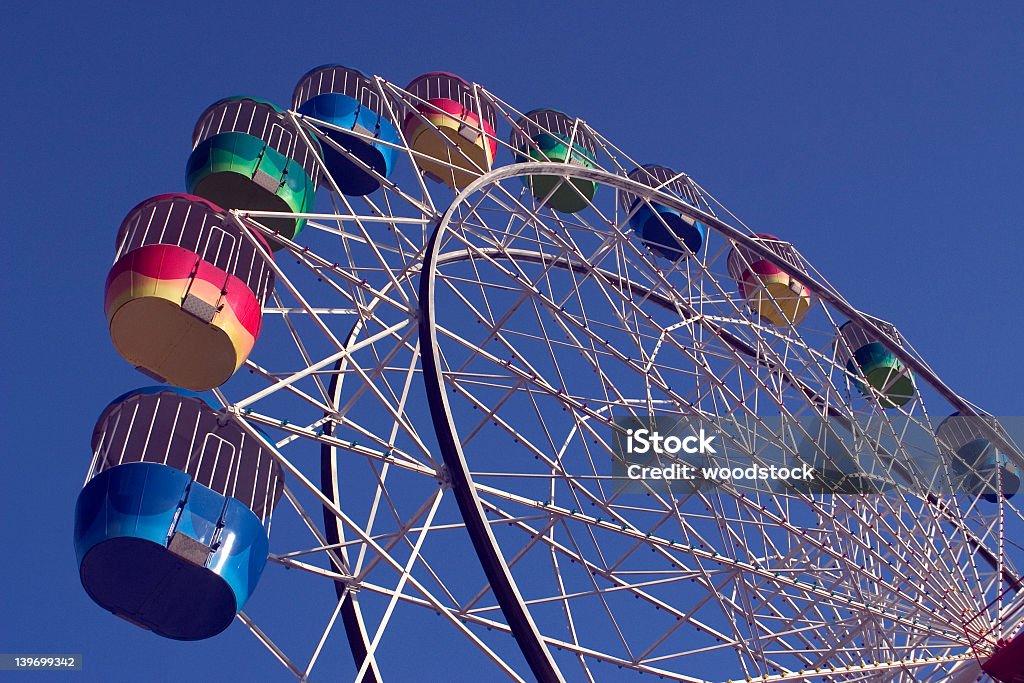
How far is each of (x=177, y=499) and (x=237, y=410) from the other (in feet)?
4.35

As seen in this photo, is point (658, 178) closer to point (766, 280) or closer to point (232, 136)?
point (766, 280)

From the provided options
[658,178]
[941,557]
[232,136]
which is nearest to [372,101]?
[232,136]

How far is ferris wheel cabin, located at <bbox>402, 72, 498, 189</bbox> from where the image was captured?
17984 millimetres

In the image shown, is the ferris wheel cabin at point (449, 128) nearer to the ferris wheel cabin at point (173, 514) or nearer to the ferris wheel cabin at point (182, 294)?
the ferris wheel cabin at point (182, 294)

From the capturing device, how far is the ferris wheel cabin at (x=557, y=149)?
19594mm

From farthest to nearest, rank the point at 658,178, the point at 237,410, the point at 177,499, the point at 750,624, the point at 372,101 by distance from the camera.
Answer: the point at 658,178
the point at 372,101
the point at 750,624
the point at 237,410
the point at 177,499

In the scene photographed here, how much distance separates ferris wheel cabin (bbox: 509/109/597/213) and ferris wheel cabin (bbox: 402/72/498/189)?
30.8 inches

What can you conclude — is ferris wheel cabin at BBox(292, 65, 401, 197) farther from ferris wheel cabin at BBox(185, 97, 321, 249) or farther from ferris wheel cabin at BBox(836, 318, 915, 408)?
ferris wheel cabin at BBox(836, 318, 915, 408)

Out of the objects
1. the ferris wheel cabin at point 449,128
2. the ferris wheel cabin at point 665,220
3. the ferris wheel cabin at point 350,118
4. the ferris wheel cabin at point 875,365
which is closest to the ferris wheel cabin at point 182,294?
the ferris wheel cabin at point 350,118

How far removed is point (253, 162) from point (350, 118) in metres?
2.53

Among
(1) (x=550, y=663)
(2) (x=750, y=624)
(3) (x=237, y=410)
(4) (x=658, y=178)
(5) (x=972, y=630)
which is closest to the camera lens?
(1) (x=550, y=663)

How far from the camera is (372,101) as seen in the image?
60.4 feet

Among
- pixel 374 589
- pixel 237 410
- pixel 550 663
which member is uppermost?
pixel 237 410

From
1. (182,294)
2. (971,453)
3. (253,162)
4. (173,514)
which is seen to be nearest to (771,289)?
(971,453)
